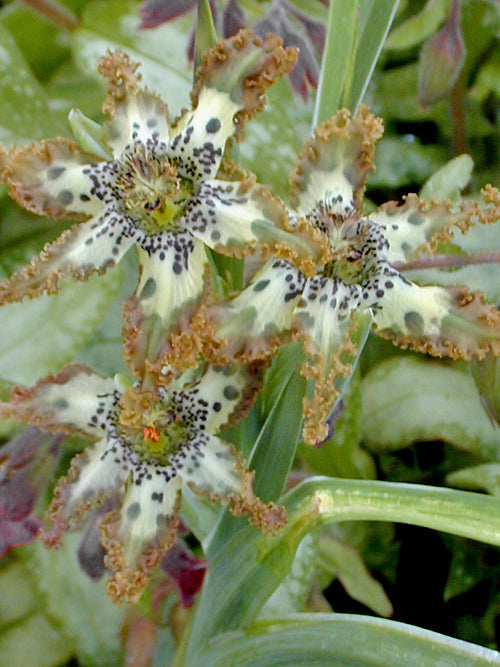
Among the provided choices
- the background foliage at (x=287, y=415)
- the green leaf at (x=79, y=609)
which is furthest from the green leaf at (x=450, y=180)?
the green leaf at (x=79, y=609)

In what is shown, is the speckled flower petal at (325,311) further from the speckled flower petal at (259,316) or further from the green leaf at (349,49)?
the green leaf at (349,49)

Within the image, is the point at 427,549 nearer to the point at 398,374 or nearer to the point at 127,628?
the point at 398,374

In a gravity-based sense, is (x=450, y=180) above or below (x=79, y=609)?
above

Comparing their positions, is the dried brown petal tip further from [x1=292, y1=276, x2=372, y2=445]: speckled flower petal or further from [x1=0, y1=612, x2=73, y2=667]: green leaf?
[x1=0, y1=612, x2=73, y2=667]: green leaf

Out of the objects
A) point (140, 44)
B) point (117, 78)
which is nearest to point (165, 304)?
point (117, 78)

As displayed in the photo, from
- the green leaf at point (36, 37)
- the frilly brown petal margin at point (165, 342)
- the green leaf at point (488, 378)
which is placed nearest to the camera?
the frilly brown petal margin at point (165, 342)

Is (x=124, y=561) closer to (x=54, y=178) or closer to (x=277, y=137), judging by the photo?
(x=54, y=178)
